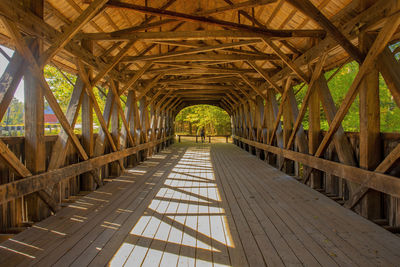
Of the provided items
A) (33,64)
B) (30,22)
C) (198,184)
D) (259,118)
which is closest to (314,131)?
(198,184)

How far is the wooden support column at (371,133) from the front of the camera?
11.1 ft

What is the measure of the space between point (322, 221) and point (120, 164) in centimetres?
486

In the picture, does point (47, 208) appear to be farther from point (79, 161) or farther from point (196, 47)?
point (196, 47)

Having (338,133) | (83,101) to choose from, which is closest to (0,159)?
(83,101)

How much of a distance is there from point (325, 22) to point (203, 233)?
3157 millimetres

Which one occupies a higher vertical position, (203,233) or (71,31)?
(71,31)

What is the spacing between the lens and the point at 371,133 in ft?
11.3

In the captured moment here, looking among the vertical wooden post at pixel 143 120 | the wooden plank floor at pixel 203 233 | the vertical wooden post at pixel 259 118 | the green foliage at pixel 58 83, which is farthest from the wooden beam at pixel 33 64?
the green foliage at pixel 58 83

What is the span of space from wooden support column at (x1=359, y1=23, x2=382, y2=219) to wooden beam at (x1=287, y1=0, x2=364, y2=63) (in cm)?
33

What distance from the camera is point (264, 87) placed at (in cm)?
891

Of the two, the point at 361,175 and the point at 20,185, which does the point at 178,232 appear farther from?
the point at 361,175

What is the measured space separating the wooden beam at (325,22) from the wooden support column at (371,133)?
0.33 metres

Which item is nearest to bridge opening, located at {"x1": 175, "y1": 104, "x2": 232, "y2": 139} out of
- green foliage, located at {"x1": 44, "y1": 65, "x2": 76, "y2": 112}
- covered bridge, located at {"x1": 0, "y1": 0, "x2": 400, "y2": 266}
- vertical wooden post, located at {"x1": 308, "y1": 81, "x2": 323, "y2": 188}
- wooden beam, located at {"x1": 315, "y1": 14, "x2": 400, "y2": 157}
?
green foliage, located at {"x1": 44, "y1": 65, "x2": 76, "y2": 112}

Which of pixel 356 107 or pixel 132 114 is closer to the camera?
pixel 132 114
